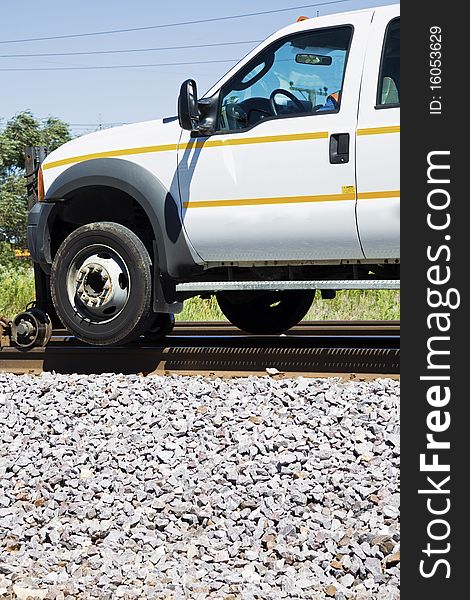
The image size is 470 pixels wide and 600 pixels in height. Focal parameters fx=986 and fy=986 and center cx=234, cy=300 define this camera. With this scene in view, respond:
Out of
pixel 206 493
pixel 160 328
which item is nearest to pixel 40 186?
pixel 160 328

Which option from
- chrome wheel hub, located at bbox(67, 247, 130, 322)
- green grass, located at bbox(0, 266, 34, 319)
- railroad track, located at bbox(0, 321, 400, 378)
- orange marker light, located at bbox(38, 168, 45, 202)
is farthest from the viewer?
green grass, located at bbox(0, 266, 34, 319)

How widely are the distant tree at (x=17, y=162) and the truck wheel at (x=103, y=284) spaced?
34007 millimetres

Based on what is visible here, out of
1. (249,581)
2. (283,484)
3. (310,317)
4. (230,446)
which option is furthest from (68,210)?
(310,317)

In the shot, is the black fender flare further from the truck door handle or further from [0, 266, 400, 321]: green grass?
[0, 266, 400, 321]: green grass

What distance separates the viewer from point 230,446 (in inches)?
224

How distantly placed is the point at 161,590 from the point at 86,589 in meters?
0.39

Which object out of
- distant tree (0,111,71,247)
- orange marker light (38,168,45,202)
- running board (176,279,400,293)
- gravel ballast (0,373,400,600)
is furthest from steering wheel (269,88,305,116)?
distant tree (0,111,71,247)

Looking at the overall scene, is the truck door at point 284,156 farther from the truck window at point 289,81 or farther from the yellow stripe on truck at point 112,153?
the yellow stripe on truck at point 112,153

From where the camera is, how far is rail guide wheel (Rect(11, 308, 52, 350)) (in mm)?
8086

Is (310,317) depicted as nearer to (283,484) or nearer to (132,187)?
(132,187)

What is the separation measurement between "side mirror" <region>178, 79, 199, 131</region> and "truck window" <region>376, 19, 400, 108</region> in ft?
4.32

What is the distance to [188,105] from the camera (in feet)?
23.0

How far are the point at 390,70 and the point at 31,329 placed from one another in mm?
3549

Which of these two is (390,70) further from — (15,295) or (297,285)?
(15,295)
